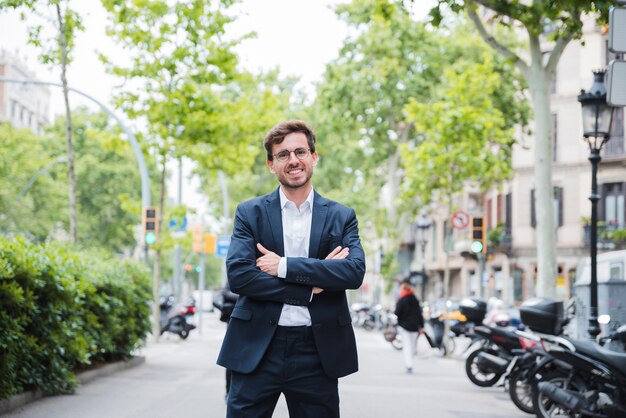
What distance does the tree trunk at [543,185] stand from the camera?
1952 centimetres

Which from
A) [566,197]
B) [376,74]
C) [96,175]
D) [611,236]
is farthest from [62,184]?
[611,236]

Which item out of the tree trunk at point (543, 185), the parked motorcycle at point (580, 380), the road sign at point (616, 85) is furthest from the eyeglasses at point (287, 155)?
the tree trunk at point (543, 185)

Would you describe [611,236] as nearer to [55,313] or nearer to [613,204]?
[613,204]

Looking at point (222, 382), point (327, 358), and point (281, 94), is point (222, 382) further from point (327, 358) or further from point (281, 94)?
point (281, 94)

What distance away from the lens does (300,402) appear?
4570 mm

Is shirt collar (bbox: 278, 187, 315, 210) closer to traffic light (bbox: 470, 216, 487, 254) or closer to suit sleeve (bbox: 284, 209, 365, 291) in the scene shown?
suit sleeve (bbox: 284, 209, 365, 291)

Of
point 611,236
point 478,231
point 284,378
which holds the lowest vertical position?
point 284,378

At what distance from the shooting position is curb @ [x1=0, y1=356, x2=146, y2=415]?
972 cm

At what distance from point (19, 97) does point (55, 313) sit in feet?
244

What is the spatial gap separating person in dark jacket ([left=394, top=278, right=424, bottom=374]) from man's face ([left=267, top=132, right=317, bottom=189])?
13798mm

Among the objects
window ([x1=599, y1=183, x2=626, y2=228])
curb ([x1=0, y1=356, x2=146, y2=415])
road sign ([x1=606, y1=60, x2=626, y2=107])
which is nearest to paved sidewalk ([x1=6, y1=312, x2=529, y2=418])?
curb ([x1=0, y1=356, x2=146, y2=415])

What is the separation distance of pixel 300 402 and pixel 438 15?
11.0m

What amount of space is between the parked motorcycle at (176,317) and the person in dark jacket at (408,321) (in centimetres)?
895

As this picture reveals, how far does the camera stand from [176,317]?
26.9 meters
